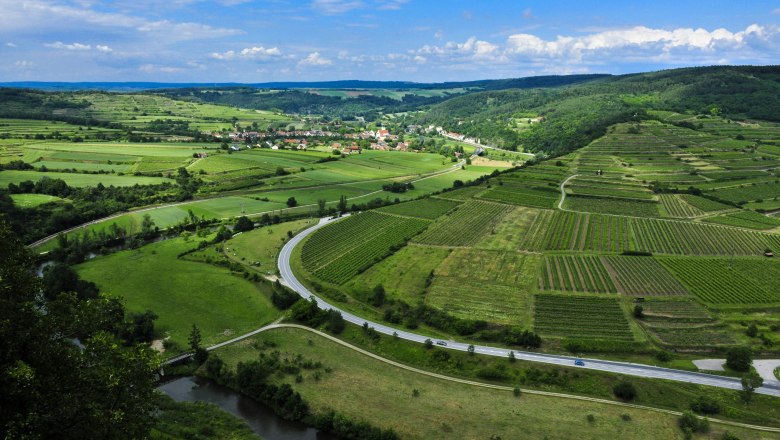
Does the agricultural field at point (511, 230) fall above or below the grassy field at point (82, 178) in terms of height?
below

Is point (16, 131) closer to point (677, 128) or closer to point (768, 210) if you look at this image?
point (768, 210)

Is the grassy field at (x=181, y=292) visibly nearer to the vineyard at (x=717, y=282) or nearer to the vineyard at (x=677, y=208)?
the vineyard at (x=717, y=282)

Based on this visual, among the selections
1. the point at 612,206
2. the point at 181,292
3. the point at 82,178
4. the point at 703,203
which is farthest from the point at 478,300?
the point at 82,178

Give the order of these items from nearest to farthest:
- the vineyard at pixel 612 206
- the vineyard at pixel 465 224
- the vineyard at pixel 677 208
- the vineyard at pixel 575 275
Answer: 1. the vineyard at pixel 575 275
2. the vineyard at pixel 465 224
3. the vineyard at pixel 677 208
4. the vineyard at pixel 612 206

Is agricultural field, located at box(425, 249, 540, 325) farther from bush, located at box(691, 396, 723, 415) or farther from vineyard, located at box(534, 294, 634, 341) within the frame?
bush, located at box(691, 396, 723, 415)

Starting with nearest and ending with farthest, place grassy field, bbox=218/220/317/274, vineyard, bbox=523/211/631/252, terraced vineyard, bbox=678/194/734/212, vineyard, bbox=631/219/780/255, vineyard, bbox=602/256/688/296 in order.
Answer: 1. vineyard, bbox=602/256/688/296
2. grassy field, bbox=218/220/317/274
3. vineyard, bbox=631/219/780/255
4. vineyard, bbox=523/211/631/252
5. terraced vineyard, bbox=678/194/734/212

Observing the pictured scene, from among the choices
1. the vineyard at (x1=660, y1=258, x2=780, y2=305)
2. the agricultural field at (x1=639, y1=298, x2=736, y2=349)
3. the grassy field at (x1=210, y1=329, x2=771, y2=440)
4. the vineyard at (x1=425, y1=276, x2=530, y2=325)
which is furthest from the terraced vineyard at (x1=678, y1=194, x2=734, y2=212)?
the grassy field at (x1=210, y1=329, x2=771, y2=440)

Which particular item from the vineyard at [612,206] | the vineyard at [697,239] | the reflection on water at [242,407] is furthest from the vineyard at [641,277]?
the reflection on water at [242,407]

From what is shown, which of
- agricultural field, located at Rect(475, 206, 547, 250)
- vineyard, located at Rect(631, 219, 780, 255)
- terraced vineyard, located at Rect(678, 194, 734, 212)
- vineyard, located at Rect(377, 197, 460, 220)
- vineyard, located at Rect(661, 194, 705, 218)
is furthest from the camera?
vineyard, located at Rect(377, 197, 460, 220)
